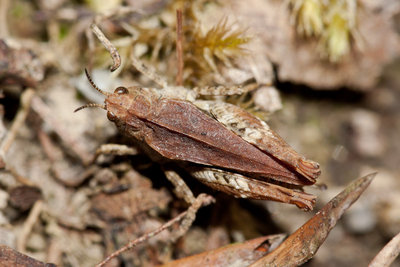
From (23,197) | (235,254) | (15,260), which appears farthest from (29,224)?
(235,254)

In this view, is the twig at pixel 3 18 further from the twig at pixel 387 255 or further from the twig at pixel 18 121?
the twig at pixel 387 255

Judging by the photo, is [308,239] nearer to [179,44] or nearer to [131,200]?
[131,200]

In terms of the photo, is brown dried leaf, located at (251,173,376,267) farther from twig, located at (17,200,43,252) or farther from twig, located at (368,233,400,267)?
twig, located at (17,200,43,252)

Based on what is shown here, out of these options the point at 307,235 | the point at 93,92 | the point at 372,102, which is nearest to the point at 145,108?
the point at 93,92

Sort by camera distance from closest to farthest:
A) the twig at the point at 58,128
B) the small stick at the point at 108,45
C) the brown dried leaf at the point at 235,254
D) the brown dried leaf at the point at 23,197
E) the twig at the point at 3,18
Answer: the brown dried leaf at the point at 235,254, the small stick at the point at 108,45, the brown dried leaf at the point at 23,197, the twig at the point at 58,128, the twig at the point at 3,18

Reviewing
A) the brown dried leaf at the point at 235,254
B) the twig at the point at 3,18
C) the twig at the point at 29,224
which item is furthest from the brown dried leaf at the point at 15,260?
the twig at the point at 3,18

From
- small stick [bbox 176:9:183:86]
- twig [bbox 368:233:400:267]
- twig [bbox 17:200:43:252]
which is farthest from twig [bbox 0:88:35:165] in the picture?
twig [bbox 368:233:400:267]
